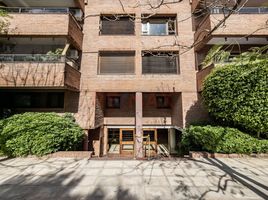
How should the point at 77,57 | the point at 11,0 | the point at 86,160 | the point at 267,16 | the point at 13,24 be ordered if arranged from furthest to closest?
the point at 77,57
the point at 11,0
the point at 267,16
the point at 13,24
the point at 86,160

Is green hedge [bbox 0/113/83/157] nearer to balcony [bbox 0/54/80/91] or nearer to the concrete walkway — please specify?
the concrete walkway

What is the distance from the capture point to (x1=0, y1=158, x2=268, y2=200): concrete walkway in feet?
13.5

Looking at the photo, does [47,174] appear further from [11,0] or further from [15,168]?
[11,0]

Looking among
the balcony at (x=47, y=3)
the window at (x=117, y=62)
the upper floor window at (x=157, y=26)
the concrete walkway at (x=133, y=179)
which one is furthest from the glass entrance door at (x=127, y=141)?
the balcony at (x=47, y=3)

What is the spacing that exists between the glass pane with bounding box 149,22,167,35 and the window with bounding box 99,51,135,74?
2.15 metres

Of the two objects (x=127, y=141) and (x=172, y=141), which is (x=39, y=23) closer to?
(x=127, y=141)

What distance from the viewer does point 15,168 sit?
5.91 metres

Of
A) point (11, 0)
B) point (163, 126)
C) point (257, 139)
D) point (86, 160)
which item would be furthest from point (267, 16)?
point (11, 0)

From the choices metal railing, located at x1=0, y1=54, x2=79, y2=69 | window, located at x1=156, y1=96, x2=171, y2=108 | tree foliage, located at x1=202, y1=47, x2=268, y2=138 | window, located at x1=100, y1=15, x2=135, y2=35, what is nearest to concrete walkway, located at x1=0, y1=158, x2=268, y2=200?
tree foliage, located at x1=202, y1=47, x2=268, y2=138

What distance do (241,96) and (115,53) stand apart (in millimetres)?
7727

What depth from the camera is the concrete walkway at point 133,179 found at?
13.5ft

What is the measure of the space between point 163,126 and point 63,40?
28.7ft

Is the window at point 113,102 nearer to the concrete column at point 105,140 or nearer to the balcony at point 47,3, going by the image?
the concrete column at point 105,140

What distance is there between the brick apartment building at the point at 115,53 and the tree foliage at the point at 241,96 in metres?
2.09
